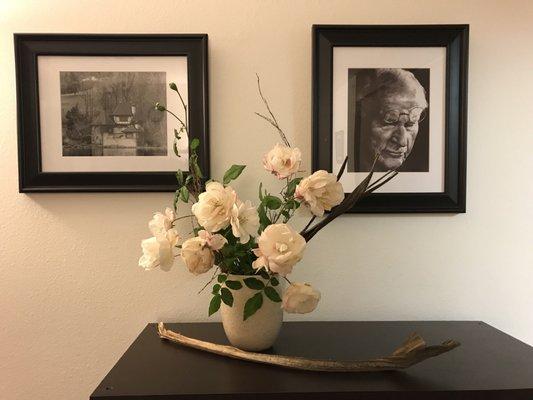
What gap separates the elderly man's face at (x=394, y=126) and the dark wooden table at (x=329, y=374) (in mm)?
438

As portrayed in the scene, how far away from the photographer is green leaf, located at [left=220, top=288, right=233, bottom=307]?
0.87 m

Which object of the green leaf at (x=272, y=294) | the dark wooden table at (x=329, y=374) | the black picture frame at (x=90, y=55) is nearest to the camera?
the dark wooden table at (x=329, y=374)

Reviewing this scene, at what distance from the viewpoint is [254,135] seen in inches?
44.8

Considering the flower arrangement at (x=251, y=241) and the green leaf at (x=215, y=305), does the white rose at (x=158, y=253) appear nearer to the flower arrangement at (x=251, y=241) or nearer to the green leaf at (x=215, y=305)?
the flower arrangement at (x=251, y=241)

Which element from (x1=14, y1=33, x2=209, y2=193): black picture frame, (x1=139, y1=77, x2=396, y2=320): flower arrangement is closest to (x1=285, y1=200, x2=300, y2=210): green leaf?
(x1=139, y1=77, x2=396, y2=320): flower arrangement

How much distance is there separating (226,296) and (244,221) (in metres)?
0.16

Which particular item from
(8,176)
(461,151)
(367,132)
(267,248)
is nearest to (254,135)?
(367,132)

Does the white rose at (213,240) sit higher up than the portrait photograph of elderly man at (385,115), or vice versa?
the portrait photograph of elderly man at (385,115)

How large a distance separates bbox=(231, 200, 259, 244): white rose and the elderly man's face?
0.45m

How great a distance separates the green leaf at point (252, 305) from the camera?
86cm

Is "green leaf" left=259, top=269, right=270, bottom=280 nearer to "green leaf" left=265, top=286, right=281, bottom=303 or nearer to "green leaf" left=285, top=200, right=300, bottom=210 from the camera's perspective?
"green leaf" left=265, top=286, right=281, bottom=303

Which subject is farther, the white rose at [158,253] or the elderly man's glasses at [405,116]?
the elderly man's glasses at [405,116]

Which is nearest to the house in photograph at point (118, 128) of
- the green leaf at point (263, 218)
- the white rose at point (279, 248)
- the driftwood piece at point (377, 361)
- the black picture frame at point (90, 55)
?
the black picture frame at point (90, 55)

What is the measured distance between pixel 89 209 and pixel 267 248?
0.58 m
